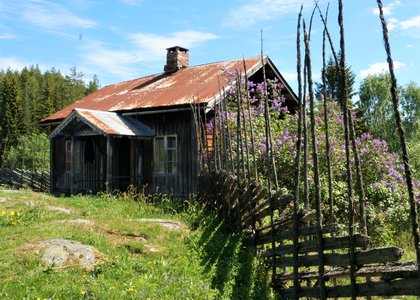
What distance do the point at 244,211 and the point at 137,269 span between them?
2.76 metres

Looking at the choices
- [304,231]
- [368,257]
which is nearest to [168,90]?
[304,231]

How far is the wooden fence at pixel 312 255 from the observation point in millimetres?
4148

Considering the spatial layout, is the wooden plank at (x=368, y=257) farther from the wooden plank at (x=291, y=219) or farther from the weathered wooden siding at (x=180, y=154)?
the weathered wooden siding at (x=180, y=154)

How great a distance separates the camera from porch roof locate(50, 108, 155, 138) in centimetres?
1386

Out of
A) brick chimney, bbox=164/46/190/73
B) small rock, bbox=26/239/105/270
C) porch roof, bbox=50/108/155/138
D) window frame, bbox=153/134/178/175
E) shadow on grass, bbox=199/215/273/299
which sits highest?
brick chimney, bbox=164/46/190/73

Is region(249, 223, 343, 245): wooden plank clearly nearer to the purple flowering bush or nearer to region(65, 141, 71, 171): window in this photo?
the purple flowering bush

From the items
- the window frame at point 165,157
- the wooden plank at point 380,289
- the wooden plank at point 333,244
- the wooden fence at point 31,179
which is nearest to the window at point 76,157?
the window frame at point 165,157

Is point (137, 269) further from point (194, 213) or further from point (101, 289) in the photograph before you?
point (194, 213)

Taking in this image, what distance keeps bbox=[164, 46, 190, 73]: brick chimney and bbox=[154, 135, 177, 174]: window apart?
20.2 feet

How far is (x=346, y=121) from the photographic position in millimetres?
4348

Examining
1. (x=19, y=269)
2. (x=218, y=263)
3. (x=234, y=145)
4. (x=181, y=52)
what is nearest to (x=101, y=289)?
(x=19, y=269)

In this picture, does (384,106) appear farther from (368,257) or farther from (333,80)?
(368,257)

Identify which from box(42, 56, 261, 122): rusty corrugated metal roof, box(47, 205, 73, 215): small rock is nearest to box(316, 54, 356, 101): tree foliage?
box(42, 56, 261, 122): rusty corrugated metal roof

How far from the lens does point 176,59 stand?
20.0 m
